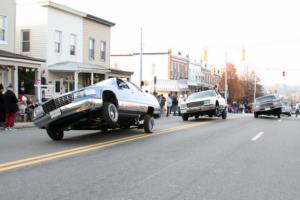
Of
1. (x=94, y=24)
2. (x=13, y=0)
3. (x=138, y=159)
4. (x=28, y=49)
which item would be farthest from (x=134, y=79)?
(x=138, y=159)

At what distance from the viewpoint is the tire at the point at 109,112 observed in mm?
12039

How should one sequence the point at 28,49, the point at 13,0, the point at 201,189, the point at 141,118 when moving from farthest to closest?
the point at 28,49
the point at 13,0
the point at 141,118
the point at 201,189

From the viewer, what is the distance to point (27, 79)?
28312mm

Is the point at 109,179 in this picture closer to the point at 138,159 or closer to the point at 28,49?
the point at 138,159

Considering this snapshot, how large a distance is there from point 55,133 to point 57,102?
1323 mm

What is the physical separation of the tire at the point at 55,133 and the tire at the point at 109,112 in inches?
67.9

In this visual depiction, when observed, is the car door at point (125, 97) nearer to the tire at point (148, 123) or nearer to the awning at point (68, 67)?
the tire at point (148, 123)

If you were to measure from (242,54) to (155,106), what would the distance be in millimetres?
22406

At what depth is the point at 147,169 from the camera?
817cm

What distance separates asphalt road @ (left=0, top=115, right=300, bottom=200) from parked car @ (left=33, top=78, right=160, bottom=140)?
1.70ft

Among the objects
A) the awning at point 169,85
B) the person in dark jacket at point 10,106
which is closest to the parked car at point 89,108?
the person in dark jacket at point 10,106

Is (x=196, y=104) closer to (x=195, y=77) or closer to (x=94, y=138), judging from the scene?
(x=94, y=138)

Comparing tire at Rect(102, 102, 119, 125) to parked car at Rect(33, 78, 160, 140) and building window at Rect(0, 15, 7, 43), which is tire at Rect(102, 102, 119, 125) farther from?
building window at Rect(0, 15, 7, 43)

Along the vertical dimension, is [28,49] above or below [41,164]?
above
